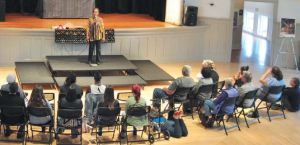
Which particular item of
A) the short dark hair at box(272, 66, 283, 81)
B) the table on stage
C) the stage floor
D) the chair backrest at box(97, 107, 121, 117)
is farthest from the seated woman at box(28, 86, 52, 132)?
the table on stage

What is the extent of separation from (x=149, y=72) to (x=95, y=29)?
1.90 metres

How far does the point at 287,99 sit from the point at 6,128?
6.45m

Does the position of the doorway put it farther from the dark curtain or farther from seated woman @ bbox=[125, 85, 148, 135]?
seated woman @ bbox=[125, 85, 148, 135]

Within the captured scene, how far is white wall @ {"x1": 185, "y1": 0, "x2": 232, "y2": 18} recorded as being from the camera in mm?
18016

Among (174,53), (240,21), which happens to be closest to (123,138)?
(174,53)

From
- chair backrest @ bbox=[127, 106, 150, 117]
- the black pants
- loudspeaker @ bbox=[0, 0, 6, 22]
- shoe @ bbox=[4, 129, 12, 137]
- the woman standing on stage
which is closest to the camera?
chair backrest @ bbox=[127, 106, 150, 117]

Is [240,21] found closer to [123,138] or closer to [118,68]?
[118,68]

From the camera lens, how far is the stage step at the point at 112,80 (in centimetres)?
1348

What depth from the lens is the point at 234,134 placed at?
11.1 metres

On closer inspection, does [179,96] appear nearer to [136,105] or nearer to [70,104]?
[136,105]

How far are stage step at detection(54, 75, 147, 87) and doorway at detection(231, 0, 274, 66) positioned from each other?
5.79m

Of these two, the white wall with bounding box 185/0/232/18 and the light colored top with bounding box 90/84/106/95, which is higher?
the white wall with bounding box 185/0/232/18

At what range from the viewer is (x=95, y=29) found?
14.3 m

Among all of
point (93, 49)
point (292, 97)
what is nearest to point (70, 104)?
point (93, 49)
